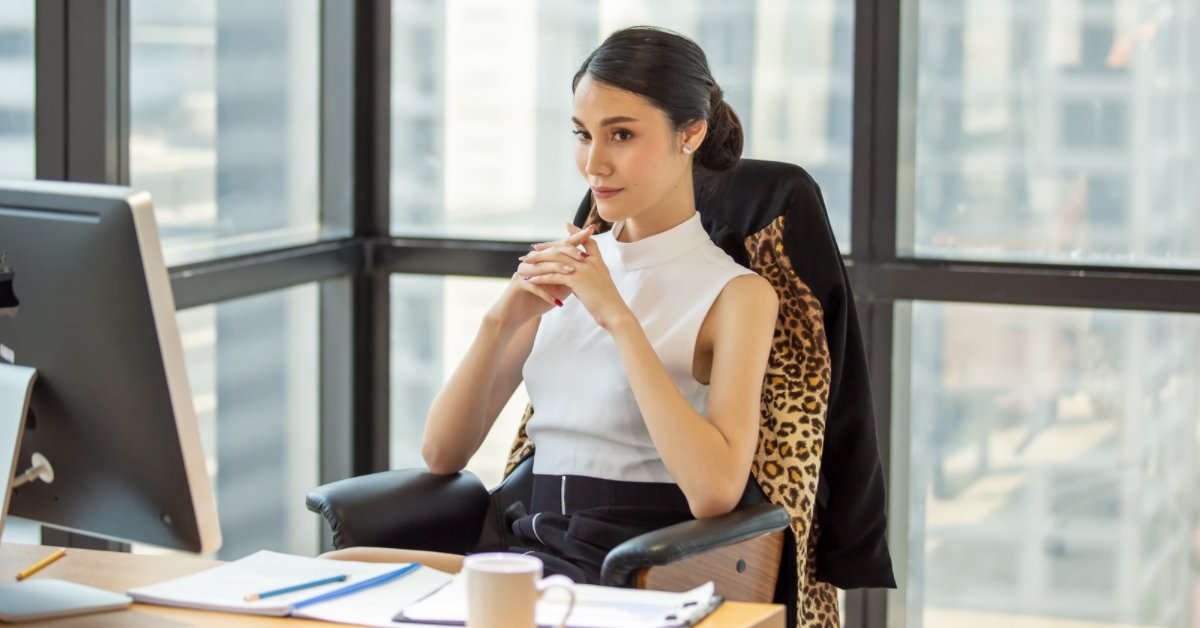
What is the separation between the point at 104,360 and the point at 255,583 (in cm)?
32

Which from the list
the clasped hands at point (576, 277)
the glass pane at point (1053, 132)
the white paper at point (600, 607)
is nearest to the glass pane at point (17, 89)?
the clasped hands at point (576, 277)

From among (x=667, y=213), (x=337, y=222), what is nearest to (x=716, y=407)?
(x=667, y=213)

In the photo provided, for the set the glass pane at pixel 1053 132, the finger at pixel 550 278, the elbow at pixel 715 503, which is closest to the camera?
the elbow at pixel 715 503

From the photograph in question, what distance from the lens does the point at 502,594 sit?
109 cm

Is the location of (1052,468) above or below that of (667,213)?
below

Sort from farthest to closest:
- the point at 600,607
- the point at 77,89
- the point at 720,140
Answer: the point at 77,89 < the point at 720,140 < the point at 600,607

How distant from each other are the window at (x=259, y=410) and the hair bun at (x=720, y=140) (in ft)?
4.28

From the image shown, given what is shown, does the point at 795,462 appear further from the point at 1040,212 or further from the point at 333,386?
the point at 333,386

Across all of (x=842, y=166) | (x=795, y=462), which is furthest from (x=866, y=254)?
(x=795, y=462)

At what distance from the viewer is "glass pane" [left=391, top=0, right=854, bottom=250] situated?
9.77 ft

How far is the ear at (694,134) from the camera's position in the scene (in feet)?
6.70

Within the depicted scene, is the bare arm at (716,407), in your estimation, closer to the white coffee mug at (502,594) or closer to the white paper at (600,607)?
the white paper at (600,607)

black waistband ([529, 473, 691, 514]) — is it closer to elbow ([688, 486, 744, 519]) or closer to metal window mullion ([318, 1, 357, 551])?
elbow ([688, 486, 744, 519])

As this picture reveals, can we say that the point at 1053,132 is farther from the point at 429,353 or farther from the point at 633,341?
the point at 429,353
